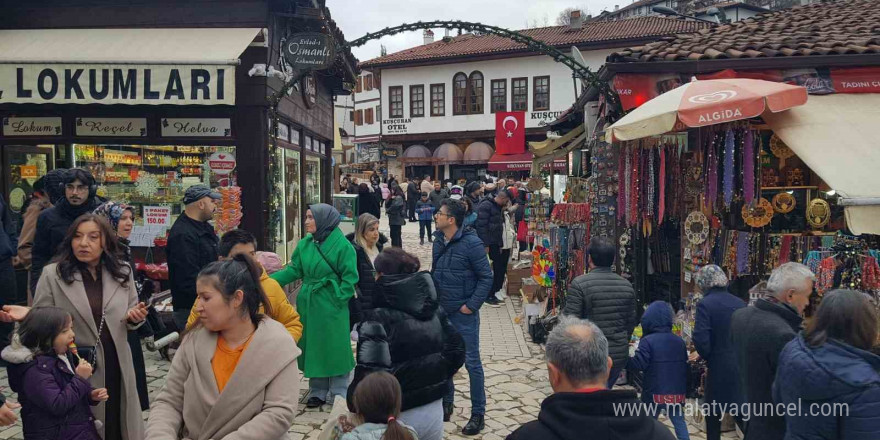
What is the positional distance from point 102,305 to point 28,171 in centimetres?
642

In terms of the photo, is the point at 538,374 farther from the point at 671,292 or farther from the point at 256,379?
the point at 256,379

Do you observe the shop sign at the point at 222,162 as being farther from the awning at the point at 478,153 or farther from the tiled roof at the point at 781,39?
the awning at the point at 478,153

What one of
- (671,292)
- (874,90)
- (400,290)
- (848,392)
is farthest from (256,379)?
(874,90)

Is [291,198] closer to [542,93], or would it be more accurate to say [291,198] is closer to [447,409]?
[447,409]

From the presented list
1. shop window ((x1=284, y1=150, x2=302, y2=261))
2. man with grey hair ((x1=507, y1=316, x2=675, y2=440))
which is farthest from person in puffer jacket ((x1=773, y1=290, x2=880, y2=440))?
shop window ((x1=284, y1=150, x2=302, y2=261))

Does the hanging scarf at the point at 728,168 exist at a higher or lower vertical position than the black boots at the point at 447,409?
higher

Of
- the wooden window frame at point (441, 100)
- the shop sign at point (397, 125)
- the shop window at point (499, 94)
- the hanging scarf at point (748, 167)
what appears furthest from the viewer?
the shop sign at point (397, 125)

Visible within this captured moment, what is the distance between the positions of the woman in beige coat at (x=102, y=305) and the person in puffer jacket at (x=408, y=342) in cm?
156

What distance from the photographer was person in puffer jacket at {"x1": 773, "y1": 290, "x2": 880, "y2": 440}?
286 centimetres

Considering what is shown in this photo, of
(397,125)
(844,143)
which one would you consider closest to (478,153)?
(397,125)

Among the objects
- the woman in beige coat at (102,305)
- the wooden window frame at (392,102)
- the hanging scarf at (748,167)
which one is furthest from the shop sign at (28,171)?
the wooden window frame at (392,102)

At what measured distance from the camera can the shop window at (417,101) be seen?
36.0 metres

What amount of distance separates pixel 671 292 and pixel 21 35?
30.4ft

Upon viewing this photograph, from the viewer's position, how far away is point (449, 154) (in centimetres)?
3503
